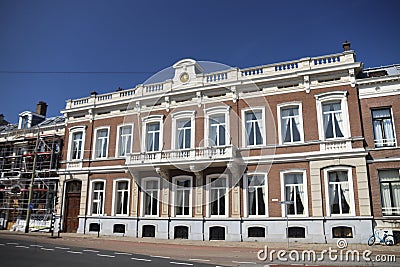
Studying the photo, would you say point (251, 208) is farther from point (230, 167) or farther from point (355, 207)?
point (355, 207)

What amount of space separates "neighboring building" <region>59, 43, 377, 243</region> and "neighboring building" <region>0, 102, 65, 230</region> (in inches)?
132

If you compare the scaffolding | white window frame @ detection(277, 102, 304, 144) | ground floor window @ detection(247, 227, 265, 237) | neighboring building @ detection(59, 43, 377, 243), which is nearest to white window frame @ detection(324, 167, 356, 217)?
neighboring building @ detection(59, 43, 377, 243)

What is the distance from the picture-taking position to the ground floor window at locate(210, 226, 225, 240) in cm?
2047

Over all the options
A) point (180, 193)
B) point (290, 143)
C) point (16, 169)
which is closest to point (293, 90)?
point (290, 143)

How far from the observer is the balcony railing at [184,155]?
20253 millimetres

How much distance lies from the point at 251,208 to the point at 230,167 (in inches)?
113

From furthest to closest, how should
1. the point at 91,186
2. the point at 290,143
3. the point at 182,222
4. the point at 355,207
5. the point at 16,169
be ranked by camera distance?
1. the point at 16,169
2. the point at 91,186
3. the point at 182,222
4. the point at 290,143
5. the point at 355,207

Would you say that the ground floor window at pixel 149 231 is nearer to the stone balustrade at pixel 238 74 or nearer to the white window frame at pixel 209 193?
the white window frame at pixel 209 193

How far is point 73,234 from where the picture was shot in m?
24.5


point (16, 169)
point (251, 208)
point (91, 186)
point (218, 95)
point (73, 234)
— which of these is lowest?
point (73, 234)

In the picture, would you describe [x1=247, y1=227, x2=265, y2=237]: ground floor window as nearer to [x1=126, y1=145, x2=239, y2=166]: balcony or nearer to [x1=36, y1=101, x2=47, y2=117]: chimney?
[x1=126, y1=145, x2=239, y2=166]: balcony

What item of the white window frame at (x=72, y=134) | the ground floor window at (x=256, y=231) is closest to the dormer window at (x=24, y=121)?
the white window frame at (x=72, y=134)

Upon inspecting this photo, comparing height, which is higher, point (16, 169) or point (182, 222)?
point (16, 169)

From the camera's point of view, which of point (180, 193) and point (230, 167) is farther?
point (180, 193)
